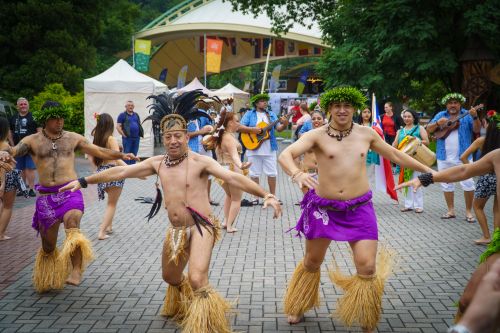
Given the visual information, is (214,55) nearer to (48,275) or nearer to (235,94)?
(235,94)

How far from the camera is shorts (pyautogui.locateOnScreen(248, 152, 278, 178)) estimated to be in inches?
448

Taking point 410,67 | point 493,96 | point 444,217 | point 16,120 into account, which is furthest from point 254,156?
point 493,96

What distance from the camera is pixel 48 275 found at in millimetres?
6027

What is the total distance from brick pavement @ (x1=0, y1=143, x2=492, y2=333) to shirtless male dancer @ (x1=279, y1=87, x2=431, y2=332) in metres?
0.35

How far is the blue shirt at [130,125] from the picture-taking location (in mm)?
14891

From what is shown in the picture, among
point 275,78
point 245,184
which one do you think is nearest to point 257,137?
point 245,184

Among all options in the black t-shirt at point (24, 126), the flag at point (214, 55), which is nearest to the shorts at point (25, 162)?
the black t-shirt at point (24, 126)

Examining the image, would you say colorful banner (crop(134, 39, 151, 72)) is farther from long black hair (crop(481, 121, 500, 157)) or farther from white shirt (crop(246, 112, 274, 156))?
long black hair (crop(481, 121, 500, 157))

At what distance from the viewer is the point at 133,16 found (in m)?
42.9

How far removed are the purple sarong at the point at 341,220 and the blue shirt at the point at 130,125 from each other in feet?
34.5

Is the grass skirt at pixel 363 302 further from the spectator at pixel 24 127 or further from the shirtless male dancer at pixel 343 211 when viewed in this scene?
the spectator at pixel 24 127

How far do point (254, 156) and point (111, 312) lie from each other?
6.31 m

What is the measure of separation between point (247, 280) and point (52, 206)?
225 centimetres

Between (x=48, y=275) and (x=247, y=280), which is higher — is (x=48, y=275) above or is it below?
above
